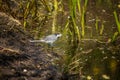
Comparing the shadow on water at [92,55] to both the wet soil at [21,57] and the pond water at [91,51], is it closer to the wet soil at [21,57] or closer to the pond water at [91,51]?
the pond water at [91,51]

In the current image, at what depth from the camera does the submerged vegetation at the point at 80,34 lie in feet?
6.28

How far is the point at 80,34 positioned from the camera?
2.43 m

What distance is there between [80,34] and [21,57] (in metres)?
0.80

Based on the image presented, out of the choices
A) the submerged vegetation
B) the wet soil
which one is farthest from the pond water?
the wet soil

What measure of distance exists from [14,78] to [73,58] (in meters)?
0.63

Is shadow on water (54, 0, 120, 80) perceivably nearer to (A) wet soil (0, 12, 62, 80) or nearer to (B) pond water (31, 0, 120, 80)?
(B) pond water (31, 0, 120, 80)

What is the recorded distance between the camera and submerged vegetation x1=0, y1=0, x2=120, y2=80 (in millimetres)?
1914

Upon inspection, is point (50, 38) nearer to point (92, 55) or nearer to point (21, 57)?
point (92, 55)

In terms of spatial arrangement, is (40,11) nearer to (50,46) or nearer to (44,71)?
(50,46)

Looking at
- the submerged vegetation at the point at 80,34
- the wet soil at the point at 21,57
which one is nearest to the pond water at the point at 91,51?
the submerged vegetation at the point at 80,34

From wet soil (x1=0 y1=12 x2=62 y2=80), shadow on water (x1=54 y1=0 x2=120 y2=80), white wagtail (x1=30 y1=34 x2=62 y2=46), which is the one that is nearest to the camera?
wet soil (x1=0 y1=12 x2=62 y2=80)

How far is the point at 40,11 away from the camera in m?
2.98

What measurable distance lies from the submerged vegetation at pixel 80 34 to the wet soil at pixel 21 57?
0.11 metres

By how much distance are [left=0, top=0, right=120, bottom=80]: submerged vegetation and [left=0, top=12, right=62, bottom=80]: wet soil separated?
0.37 ft
